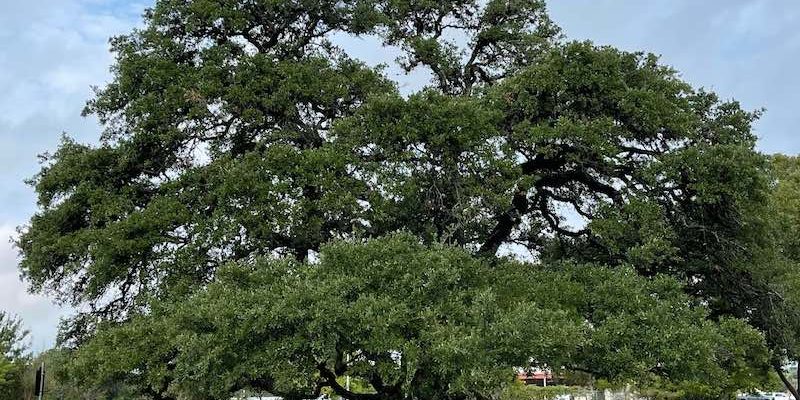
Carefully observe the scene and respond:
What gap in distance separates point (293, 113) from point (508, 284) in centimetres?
511

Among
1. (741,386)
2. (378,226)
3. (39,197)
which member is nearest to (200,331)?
(378,226)

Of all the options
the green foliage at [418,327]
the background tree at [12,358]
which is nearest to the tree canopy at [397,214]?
the green foliage at [418,327]

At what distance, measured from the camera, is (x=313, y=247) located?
39.5 ft

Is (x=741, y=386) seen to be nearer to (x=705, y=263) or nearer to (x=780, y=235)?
(x=780, y=235)

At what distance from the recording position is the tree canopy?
30.1ft

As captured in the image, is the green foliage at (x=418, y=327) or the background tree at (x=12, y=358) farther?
the background tree at (x=12, y=358)

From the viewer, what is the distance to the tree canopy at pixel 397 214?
918 cm

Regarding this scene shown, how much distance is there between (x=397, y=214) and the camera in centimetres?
1140

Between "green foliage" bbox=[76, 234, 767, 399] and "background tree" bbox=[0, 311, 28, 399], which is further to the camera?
"background tree" bbox=[0, 311, 28, 399]

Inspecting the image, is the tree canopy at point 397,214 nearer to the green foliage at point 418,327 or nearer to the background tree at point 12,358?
the green foliage at point 418,327

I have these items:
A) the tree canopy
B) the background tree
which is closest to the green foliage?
the tree canopy

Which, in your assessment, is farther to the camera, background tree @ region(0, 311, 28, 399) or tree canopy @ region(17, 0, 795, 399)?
background tree @ region(0, 311, 28, 399)

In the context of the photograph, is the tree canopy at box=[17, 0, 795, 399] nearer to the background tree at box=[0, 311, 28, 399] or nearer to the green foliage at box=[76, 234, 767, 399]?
the green foliage at box=[76, 234, 767, 399]

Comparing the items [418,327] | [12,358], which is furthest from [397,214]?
[12,358]
